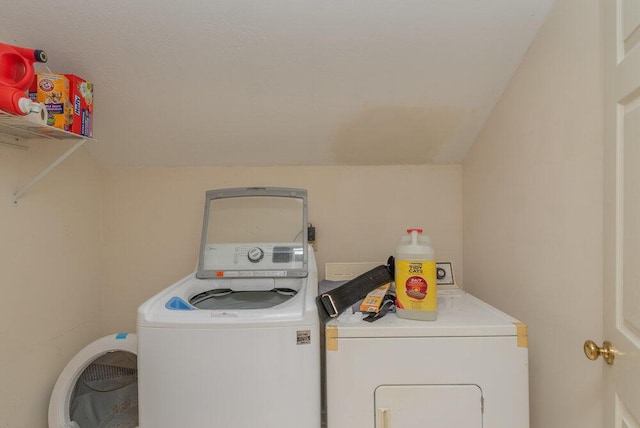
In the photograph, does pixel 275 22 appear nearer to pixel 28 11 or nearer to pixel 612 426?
pixel 28 11

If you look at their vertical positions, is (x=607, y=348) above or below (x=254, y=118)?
below

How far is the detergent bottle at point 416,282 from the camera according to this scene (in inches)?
47.9

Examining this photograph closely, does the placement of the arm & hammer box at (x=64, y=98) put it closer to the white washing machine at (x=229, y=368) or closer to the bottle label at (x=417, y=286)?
the white washing machine at (x=229, y=368)

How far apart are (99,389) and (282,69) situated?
192 centimetres

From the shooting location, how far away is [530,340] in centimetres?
134

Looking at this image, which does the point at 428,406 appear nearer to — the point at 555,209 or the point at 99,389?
the point at 555,209

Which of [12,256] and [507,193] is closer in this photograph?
[12,256]

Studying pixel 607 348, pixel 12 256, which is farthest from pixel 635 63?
pixel 12 256

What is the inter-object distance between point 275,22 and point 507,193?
131 centimetres

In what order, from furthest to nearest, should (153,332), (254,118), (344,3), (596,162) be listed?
(254,118) < (344,3) < (153,332) < (596,162)

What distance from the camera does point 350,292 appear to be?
1.41 m

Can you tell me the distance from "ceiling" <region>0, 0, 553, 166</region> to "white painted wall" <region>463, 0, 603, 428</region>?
204 millimetres

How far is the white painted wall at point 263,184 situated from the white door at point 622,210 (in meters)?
1.18

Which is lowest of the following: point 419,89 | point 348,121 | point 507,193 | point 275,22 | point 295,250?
point 295,250
